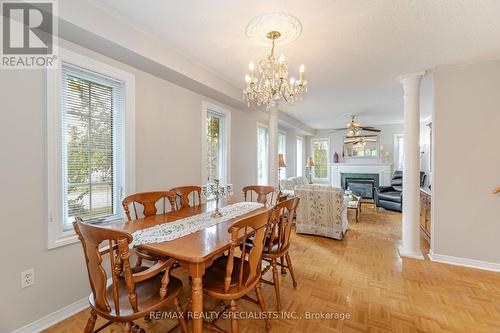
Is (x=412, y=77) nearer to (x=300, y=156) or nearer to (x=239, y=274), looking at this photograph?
(x=239, y=274)

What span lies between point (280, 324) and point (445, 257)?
264 centimetres

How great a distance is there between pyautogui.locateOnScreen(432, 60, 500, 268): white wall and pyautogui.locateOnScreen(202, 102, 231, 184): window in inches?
122

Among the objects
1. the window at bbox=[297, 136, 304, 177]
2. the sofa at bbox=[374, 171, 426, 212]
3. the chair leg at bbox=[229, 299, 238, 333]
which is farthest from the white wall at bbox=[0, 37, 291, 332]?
the window at bbox=[297, 136, 304, 177]

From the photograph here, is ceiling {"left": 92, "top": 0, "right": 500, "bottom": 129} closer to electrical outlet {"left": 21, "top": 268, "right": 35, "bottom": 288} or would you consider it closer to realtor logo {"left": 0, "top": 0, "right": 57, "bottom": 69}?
realtor logo {"left": 0, "top": 0, "right": 57, "bottom": 69}

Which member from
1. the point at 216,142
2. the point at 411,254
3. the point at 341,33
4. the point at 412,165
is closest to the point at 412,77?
the point at 412,165

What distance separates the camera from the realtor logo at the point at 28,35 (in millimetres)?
1621

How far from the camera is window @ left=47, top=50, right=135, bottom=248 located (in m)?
1.88

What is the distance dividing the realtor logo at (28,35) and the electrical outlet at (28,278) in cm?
153

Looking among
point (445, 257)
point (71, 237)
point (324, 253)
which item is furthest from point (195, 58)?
point (445, 257)

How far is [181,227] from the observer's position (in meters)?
1.85

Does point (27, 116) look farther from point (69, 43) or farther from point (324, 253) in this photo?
point (324, 253)

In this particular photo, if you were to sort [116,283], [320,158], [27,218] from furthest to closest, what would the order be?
[320,158] < [27,218] < [116,283]

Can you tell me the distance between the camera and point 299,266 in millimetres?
2873

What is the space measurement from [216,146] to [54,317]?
9.32ft
